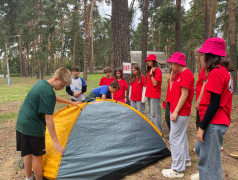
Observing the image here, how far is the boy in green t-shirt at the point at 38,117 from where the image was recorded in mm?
2416

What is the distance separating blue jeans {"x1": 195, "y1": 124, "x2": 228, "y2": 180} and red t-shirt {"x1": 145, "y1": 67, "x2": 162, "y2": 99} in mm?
2293

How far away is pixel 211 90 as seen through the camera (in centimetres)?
190

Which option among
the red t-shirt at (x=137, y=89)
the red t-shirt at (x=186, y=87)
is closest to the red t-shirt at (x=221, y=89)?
the red t-shirt at (x=186, y=87)

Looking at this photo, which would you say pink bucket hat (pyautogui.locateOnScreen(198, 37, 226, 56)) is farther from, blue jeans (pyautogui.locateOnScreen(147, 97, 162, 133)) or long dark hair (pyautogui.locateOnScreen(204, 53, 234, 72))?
blue jeans (pyautogui.locateOnScreen(147, 97, 162, 133))

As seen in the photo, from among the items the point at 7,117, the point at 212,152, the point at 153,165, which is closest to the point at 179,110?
the point at 212,152

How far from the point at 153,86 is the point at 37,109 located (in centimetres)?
261

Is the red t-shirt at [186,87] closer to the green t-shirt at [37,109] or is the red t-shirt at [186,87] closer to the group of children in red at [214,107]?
the group of children in red at [214,107]

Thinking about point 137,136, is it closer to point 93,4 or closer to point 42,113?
point 42,113

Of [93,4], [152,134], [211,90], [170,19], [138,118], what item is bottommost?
[152,134]

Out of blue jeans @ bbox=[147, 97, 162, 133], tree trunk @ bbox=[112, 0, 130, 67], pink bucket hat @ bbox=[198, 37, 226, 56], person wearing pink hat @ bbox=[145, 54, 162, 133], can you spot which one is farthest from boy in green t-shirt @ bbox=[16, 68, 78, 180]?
tree trunk @ bbox=[112, 0, 130, 67]

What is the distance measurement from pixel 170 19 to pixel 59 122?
9693 mm

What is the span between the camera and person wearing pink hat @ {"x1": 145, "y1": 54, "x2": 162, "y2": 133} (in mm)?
4320

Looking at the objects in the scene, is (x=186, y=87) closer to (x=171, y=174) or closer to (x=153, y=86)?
(x=171, y=174)

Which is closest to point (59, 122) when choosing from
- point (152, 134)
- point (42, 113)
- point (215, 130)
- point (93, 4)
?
point (42, 113)
